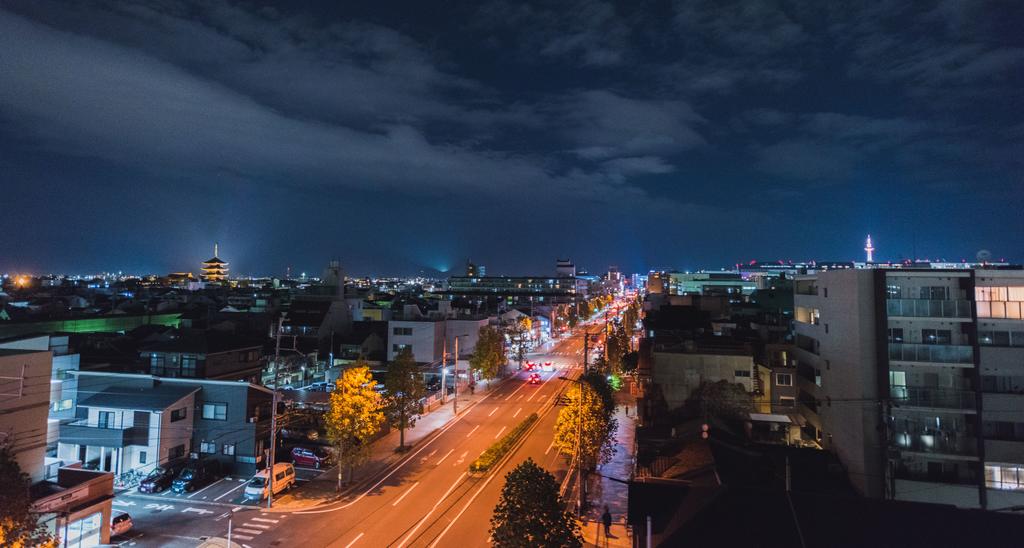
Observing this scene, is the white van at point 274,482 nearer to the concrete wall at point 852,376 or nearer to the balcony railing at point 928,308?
the concrete wall at point 852,376

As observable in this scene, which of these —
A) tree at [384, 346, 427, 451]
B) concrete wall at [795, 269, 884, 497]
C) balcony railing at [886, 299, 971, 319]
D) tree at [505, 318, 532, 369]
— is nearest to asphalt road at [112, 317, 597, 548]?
tree at [384, 346, 427, 451]

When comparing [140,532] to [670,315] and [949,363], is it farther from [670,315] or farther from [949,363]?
[670,315]

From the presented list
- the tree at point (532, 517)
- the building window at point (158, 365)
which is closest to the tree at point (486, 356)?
the building window at point (158, 365)

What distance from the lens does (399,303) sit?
95375mm

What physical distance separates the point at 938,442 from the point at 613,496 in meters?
13.4

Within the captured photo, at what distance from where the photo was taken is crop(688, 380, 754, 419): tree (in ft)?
101

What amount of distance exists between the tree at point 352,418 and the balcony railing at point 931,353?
2310 cm

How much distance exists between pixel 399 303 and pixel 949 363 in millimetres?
83898

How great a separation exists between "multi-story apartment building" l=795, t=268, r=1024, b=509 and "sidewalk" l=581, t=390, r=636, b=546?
1018cm

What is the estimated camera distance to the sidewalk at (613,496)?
1867 centimetres

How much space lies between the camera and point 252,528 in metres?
18.6

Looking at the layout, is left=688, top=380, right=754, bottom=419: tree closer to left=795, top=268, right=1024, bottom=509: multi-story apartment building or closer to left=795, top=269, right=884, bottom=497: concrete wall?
left=795, top=269, right=884, bottom=497: concrete wall

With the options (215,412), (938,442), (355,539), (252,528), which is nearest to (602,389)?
(938,442)

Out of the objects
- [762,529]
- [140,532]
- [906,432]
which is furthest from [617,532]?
[140,532]
